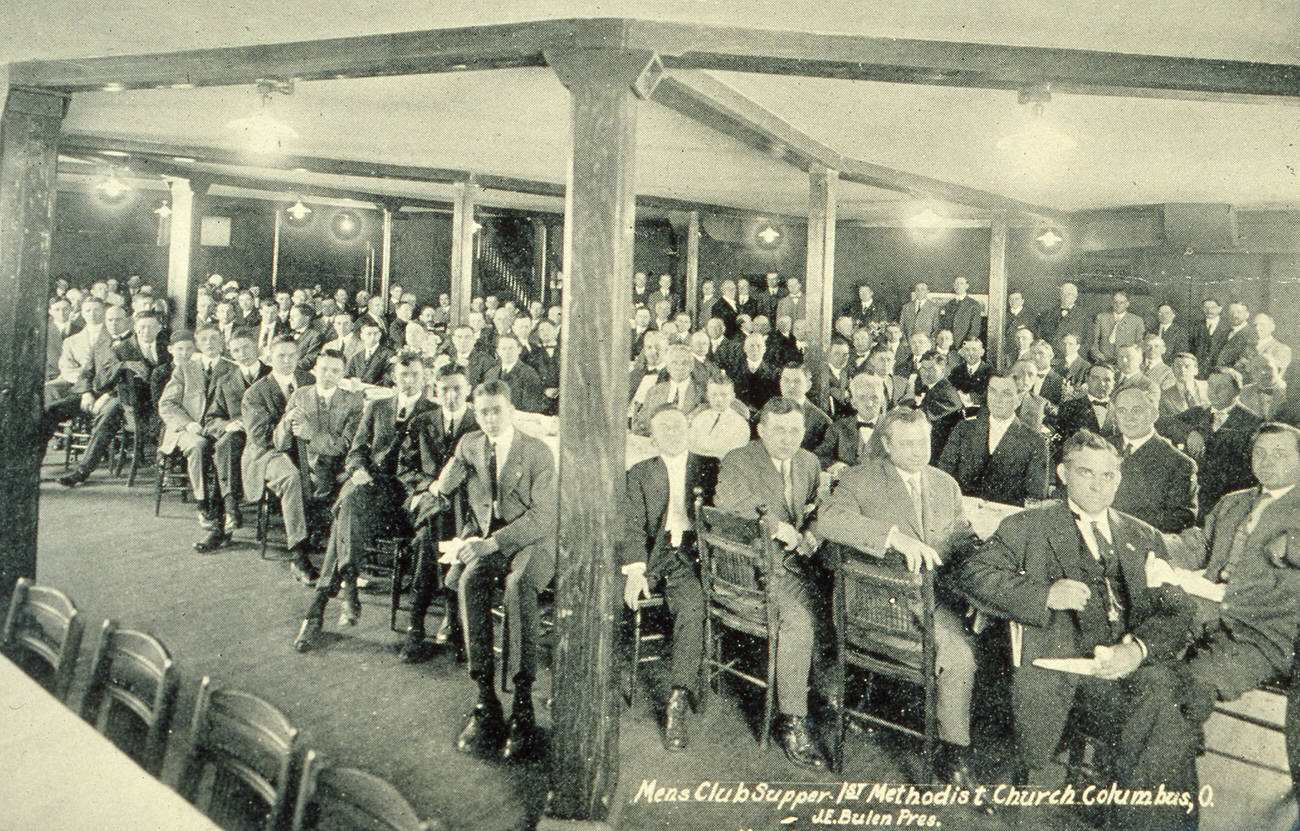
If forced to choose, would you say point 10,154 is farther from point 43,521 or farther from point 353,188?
point 353,188

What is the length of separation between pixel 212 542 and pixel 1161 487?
6045mm

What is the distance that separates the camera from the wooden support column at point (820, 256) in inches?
248

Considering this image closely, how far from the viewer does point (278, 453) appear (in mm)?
5387

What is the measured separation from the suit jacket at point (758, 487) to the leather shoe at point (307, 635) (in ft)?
7.36

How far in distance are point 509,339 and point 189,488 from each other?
9.90 feet

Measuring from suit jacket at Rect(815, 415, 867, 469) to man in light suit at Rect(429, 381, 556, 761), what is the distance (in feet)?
7.49

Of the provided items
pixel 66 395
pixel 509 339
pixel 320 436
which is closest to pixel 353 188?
pixel 66 395

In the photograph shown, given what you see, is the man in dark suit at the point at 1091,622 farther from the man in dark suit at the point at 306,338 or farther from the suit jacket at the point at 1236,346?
the man in dark suit at the point at 306,338

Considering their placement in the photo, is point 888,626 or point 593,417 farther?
→ point 888,626

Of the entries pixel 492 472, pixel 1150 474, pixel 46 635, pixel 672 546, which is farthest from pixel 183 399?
pixel 1150 474

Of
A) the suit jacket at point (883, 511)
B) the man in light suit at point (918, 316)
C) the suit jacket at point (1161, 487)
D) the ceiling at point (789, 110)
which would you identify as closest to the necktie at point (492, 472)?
the suit jacket at point (883, 511)

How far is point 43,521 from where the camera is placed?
6.38 metres

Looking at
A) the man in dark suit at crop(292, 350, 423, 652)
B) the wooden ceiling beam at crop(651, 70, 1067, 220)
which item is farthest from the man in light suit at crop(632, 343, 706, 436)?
the man in dark suit at crop(292, 350, 423, 652)

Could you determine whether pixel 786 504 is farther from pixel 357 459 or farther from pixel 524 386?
pixel 524 386
